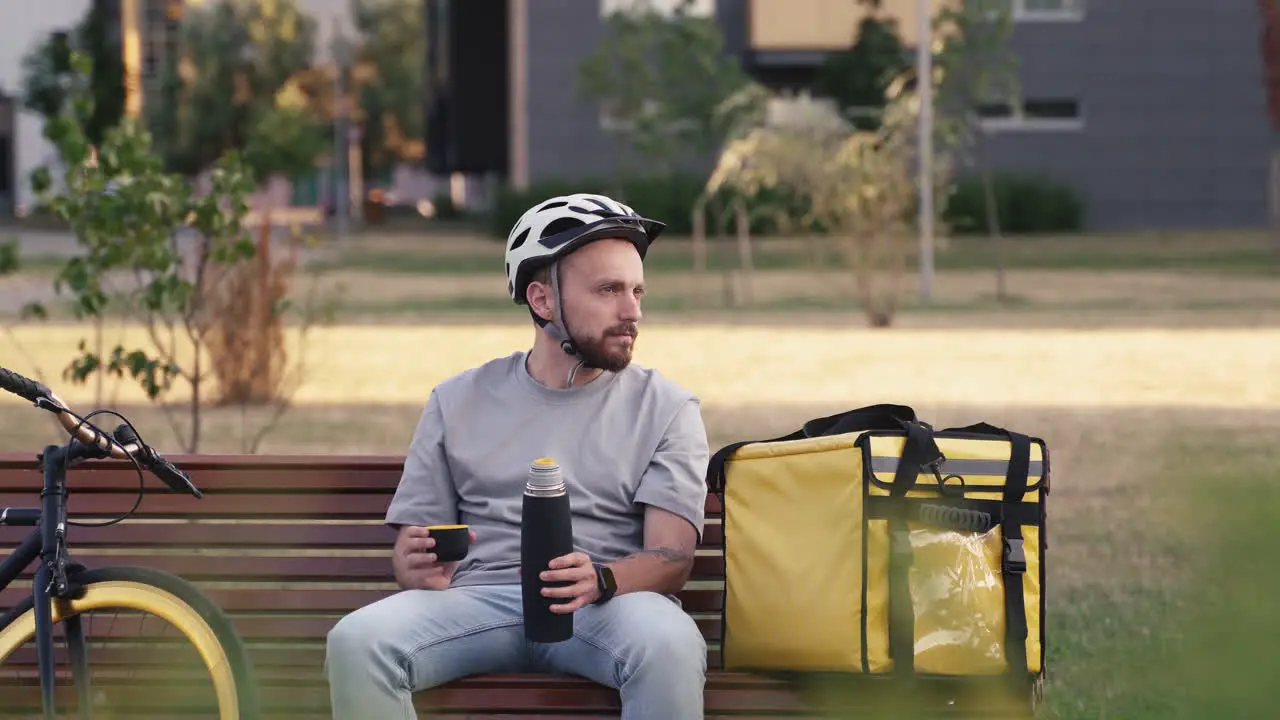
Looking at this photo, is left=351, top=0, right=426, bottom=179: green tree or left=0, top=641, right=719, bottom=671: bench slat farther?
left=351, top=0, right=426, bottom=179: green tree

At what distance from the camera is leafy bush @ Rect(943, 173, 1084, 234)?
41.6 meters

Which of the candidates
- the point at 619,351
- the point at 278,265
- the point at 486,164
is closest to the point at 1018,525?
the point at 619,351

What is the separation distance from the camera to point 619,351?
3227 millimetres

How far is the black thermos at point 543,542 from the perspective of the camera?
9.27 ft

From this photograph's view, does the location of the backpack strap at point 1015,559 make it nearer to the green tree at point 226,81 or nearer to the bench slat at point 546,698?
the bench slat at point 546,698

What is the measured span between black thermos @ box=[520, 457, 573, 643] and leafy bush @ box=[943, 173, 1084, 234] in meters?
39.1

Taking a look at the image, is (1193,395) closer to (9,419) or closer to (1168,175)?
(9,419)

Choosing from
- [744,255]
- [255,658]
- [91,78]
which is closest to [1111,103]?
[744,255]

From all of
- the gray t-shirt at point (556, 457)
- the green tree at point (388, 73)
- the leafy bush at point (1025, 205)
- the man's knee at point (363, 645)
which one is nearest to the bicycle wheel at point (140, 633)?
the man's knee at point (363, 645)

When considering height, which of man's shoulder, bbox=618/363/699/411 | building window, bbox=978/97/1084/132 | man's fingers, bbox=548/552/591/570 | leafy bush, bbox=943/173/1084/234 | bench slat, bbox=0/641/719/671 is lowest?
leafy bush, bbox=943/173/1084/234

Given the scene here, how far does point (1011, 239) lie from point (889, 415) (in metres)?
38.6

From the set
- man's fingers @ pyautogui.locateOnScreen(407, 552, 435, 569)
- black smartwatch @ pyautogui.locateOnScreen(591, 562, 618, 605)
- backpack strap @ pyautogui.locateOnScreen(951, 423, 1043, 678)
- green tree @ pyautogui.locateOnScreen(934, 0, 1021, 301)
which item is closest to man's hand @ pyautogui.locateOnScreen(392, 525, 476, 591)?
man's fingers @ pyautogui.locateOnScreen(407, 552, 435, 569)

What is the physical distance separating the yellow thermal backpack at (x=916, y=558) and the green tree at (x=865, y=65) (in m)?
36.7

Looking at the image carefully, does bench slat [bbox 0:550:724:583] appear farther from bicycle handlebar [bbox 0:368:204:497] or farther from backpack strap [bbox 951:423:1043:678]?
bicycle handlebar [bbox 0:368:204:497]
